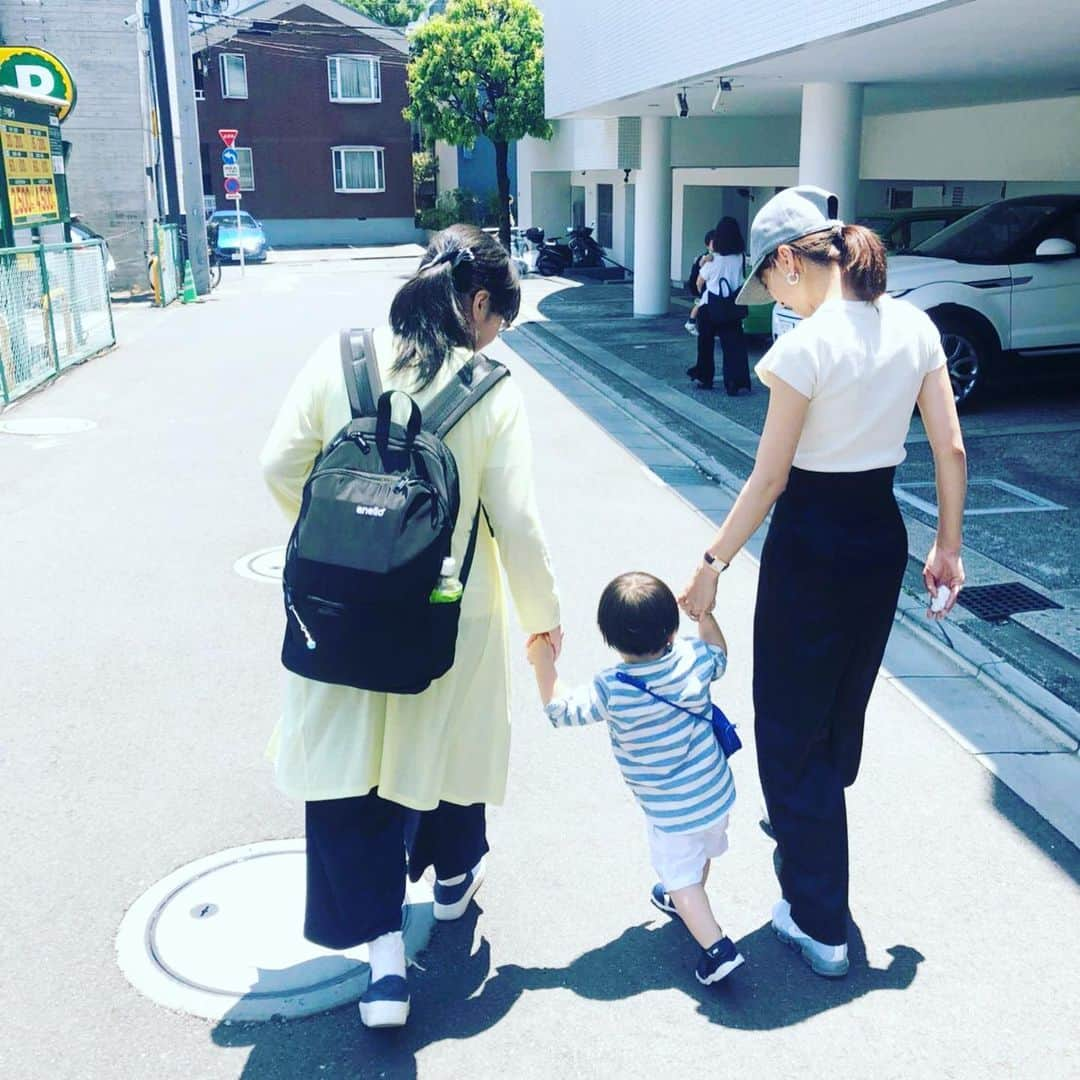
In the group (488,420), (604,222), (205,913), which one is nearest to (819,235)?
(488,420)

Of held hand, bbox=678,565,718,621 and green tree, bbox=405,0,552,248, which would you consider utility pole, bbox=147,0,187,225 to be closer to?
green tree, bbox=405,0,552,248

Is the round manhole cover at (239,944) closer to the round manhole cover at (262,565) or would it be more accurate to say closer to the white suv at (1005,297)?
the round manhole cover at (262,565)

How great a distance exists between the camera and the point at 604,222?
31594 mm

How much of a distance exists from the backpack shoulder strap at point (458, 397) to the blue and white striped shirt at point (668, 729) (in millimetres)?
748

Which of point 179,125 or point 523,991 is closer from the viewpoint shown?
point 523,991

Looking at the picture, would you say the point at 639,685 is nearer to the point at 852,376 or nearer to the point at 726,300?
the point at 852,376

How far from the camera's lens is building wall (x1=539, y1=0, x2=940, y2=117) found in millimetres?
8211

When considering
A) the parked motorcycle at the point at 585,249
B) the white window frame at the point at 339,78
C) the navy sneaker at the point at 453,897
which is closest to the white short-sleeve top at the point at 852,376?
the navy sneaker at the point at 453,897

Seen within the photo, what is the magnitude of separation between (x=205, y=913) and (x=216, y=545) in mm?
3845

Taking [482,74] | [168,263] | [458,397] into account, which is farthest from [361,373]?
[482,74]

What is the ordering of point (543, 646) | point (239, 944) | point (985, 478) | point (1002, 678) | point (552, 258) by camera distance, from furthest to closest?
point (552, 258)
point (985, 478)
point (1002, 678)
point (239, 944)
point (543, 646)

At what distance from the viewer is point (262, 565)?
6.45 metres

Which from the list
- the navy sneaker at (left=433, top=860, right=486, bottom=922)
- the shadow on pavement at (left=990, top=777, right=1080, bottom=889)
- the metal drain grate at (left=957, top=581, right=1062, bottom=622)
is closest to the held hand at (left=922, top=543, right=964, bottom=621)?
the shadow on pavement at (left=990, top=777, right=1080, bottom=889)

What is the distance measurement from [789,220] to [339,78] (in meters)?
46.1
